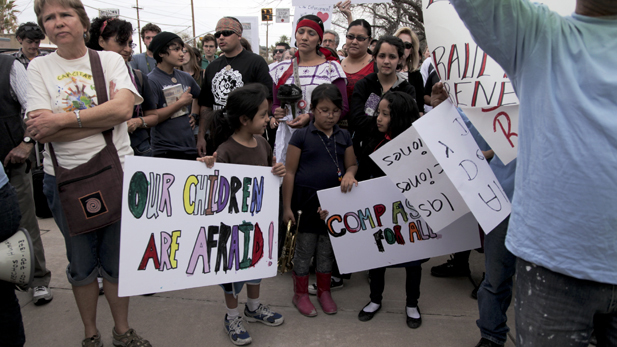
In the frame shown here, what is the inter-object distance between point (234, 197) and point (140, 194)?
1.67 ft

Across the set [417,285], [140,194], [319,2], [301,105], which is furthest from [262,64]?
[417,285]

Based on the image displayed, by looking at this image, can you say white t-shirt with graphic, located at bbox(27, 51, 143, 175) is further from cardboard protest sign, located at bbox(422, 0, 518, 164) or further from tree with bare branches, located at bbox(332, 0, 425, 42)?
tree with bare branches, located at bbox(332, 0, 425, 42)

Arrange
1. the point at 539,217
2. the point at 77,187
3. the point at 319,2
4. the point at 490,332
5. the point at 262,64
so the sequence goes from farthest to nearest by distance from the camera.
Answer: the point at 319,2 → the point at 262,64 → the point at 490,332 → the point at 77,187 → the point at 539,217

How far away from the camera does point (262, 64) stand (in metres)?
3.75

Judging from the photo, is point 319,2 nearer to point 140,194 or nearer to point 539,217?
point 140,194

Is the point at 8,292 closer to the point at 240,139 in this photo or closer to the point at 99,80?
the point at 99,80

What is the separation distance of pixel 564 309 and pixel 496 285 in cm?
99

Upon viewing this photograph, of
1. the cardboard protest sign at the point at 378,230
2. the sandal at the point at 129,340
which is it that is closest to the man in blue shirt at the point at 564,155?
the cardboard protest sign at the point at 378,230

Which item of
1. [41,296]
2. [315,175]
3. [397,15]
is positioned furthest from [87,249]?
[397,15]

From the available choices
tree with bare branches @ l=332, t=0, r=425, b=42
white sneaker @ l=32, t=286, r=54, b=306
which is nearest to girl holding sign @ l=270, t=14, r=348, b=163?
white sneaker @ l=32, t=286, r=54, b=306

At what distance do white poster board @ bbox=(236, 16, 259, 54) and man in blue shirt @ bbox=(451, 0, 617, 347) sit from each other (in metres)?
6.91

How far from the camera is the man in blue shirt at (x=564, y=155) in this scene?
1.15 metres

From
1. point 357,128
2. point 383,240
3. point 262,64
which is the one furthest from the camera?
point 262,64

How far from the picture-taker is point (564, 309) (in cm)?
126
